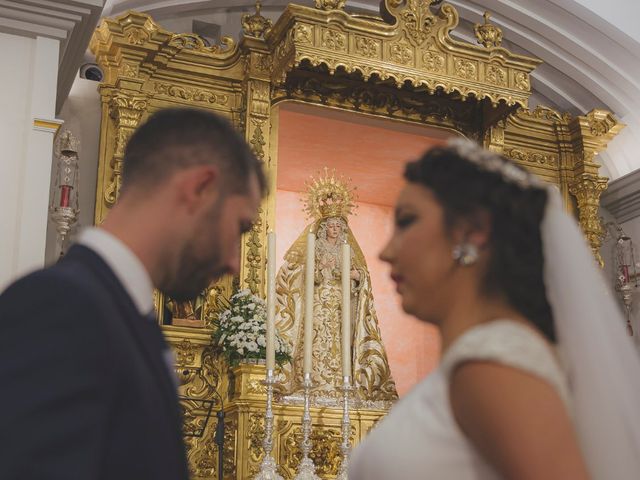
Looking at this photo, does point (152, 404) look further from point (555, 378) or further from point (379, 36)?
point (379, 36)

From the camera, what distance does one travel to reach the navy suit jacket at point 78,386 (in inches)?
52.6

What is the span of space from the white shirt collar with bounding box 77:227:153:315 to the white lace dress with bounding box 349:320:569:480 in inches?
21.9

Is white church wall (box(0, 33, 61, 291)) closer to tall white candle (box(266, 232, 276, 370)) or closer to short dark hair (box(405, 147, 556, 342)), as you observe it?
tall white candle (box(266, 232, 276, 370))

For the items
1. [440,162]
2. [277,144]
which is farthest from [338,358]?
[440,162]

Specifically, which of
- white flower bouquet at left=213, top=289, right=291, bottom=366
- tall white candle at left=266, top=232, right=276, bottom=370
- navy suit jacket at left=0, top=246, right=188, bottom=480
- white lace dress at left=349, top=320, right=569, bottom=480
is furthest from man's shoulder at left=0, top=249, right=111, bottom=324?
white flower bouquet at left=213, top=289, right=291, bottom=366

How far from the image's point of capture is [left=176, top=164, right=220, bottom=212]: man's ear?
1726 millimetres

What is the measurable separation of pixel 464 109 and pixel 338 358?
242 centimetres

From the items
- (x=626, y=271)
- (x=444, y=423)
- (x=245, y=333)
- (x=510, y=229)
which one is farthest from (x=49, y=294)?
(x=626, y=271)

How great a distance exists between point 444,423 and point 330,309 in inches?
197

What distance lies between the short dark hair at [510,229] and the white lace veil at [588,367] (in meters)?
0.02

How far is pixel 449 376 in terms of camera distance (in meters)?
1.69

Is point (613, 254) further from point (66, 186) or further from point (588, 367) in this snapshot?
point (588, 367)

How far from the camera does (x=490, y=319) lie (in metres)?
1.75

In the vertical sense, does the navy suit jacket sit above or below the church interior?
below
